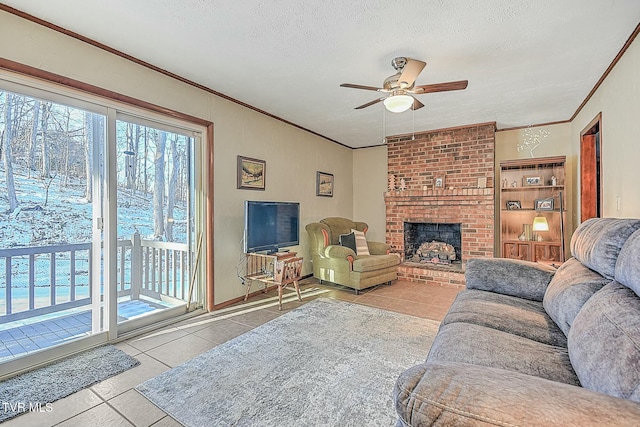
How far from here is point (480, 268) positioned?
232 cm

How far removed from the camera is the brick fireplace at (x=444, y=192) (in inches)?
182

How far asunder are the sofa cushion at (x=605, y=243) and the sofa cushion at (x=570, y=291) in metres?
0.05

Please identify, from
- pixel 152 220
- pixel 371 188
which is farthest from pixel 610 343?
pixel 371 188

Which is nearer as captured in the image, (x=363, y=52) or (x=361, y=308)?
(x=363, y=52)

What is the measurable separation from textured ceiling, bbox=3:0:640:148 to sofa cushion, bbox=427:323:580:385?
195 cm

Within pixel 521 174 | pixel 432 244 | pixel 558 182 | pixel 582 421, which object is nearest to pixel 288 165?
pixel 432 244

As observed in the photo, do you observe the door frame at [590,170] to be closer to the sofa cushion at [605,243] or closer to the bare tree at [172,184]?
the sofa cushion at [605,243]

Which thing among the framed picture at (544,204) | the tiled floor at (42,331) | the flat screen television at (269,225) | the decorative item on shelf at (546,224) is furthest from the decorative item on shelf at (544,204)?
the tiled floor at (42,331)

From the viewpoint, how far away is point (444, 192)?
4.86 meters

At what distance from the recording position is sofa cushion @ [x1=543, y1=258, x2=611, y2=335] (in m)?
1.45

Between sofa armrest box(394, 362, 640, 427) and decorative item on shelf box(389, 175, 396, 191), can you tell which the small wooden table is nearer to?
decorative item on shelf box(389, 175, 396, 191)

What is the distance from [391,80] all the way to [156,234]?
2.68m

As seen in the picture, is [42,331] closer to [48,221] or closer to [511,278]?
[48,221]

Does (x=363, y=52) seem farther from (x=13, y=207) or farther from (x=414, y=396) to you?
(x=13, y=207)
